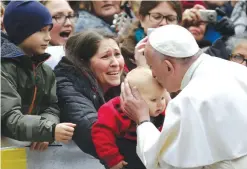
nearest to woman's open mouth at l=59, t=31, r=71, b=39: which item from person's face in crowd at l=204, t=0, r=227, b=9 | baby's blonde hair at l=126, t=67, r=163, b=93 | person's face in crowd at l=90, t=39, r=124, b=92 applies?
person's face in crowd at l=90, t=39, r=124, b=92

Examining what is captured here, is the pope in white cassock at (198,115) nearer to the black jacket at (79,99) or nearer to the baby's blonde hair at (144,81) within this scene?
the baby's blonde hair at (144,81)

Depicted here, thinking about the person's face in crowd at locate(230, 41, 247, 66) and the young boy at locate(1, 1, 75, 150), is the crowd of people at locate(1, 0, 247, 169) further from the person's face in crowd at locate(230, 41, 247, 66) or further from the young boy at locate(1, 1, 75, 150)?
the person's face in crowd at locate(230, 41, 247, 66)

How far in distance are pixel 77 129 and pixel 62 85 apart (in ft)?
1.25

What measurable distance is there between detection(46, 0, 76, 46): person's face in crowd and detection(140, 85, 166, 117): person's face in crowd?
1560mm

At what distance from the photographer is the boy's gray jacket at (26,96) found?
3.75 meters

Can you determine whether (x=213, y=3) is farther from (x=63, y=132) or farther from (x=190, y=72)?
(x=63, y=132)

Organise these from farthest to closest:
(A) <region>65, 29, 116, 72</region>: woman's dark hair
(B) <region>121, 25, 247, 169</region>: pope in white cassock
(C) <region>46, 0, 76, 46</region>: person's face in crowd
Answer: (C) <region>46, 0, 76, 46</region>: person's face in crowd → (A) <region>65, 29, 116, 72</region>: woman's dark hair → (B) <region>121, 25, 247, 169</region>: pope in white cassock

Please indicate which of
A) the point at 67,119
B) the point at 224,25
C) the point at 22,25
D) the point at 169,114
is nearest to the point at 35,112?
the point at 67,119

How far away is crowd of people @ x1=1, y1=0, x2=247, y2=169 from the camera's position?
3.43 meters

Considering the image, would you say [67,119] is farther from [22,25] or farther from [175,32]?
[175,32]

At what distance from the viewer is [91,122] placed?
4.09m

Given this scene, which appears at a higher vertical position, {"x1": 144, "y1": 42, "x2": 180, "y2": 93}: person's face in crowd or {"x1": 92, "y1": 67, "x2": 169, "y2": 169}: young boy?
→ {"x1": 144, "y1": 42, "x2": 180, "y2": 93}: person's face in crowd

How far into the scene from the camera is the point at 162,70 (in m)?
3.65

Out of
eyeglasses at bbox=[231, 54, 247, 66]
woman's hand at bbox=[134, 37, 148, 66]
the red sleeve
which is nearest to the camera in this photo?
the red sleeve
